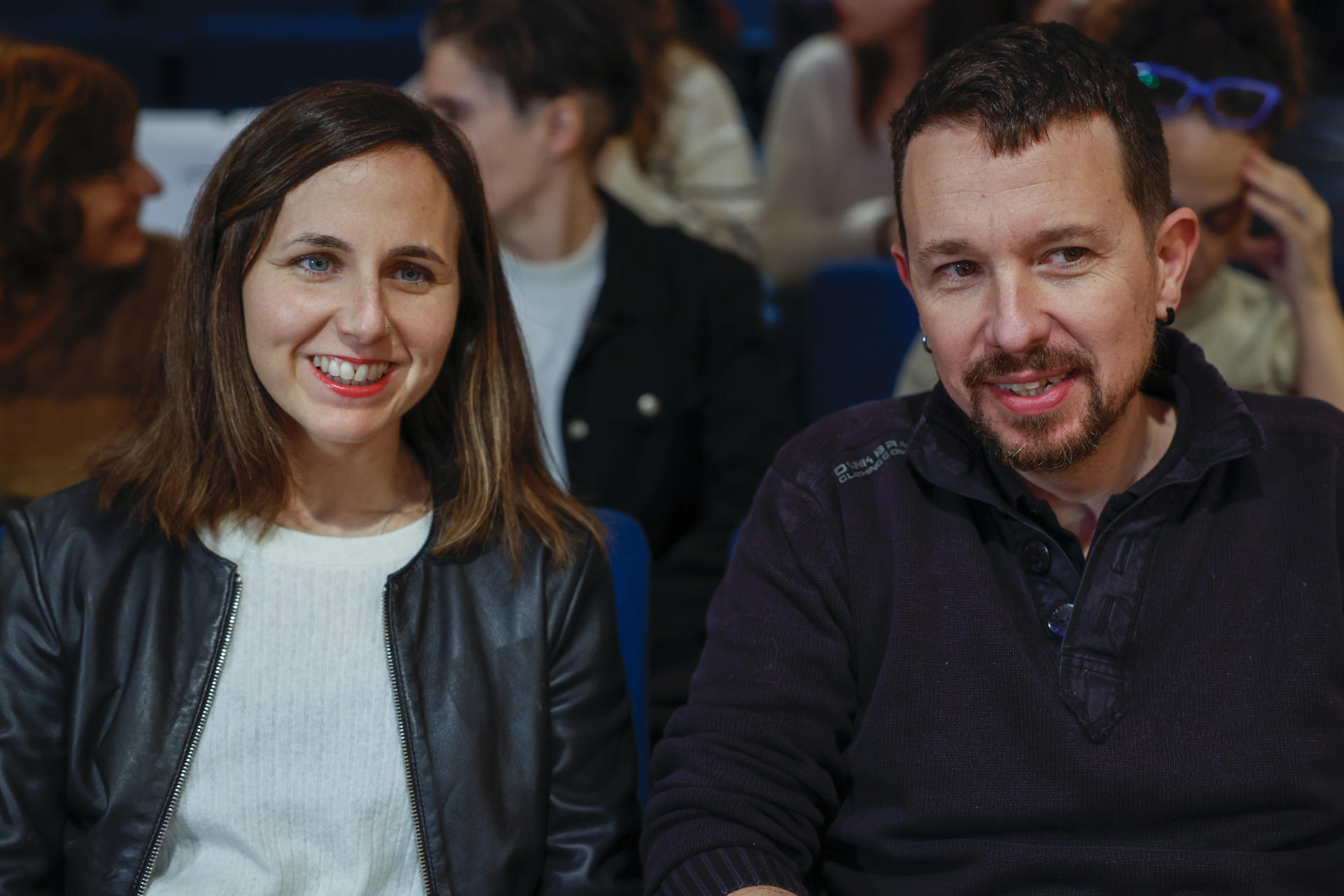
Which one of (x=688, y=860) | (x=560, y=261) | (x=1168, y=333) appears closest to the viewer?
(x=688, y=860)

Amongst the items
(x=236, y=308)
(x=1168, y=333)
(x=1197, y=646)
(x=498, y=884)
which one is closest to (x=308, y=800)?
(x=498, y=884)

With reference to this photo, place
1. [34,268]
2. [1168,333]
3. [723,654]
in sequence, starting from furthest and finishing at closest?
[34,268]
[1168,333]
[723,654]

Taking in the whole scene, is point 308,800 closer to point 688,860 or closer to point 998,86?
point 688,860

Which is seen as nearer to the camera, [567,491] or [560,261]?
[567,491]

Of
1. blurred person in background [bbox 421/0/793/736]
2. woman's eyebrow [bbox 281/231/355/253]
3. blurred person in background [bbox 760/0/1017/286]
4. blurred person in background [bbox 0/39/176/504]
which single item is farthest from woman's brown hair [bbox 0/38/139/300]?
blurred person in background [bbox 760/0/1017/286]

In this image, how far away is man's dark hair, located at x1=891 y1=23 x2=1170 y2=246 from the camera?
127 centimetres

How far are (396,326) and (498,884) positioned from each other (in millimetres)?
588

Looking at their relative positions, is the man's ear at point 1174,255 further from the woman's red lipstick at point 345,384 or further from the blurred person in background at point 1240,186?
the woman's red lipstick at point 345,384

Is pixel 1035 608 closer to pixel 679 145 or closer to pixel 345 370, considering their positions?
pixel 345 370

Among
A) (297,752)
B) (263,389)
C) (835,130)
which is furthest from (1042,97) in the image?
(835,130)

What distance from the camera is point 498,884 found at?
137cm

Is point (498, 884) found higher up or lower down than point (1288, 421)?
lower down

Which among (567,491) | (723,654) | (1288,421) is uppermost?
(1288,421)

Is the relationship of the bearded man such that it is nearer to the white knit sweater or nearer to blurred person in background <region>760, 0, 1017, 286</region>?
the white knit sweater
